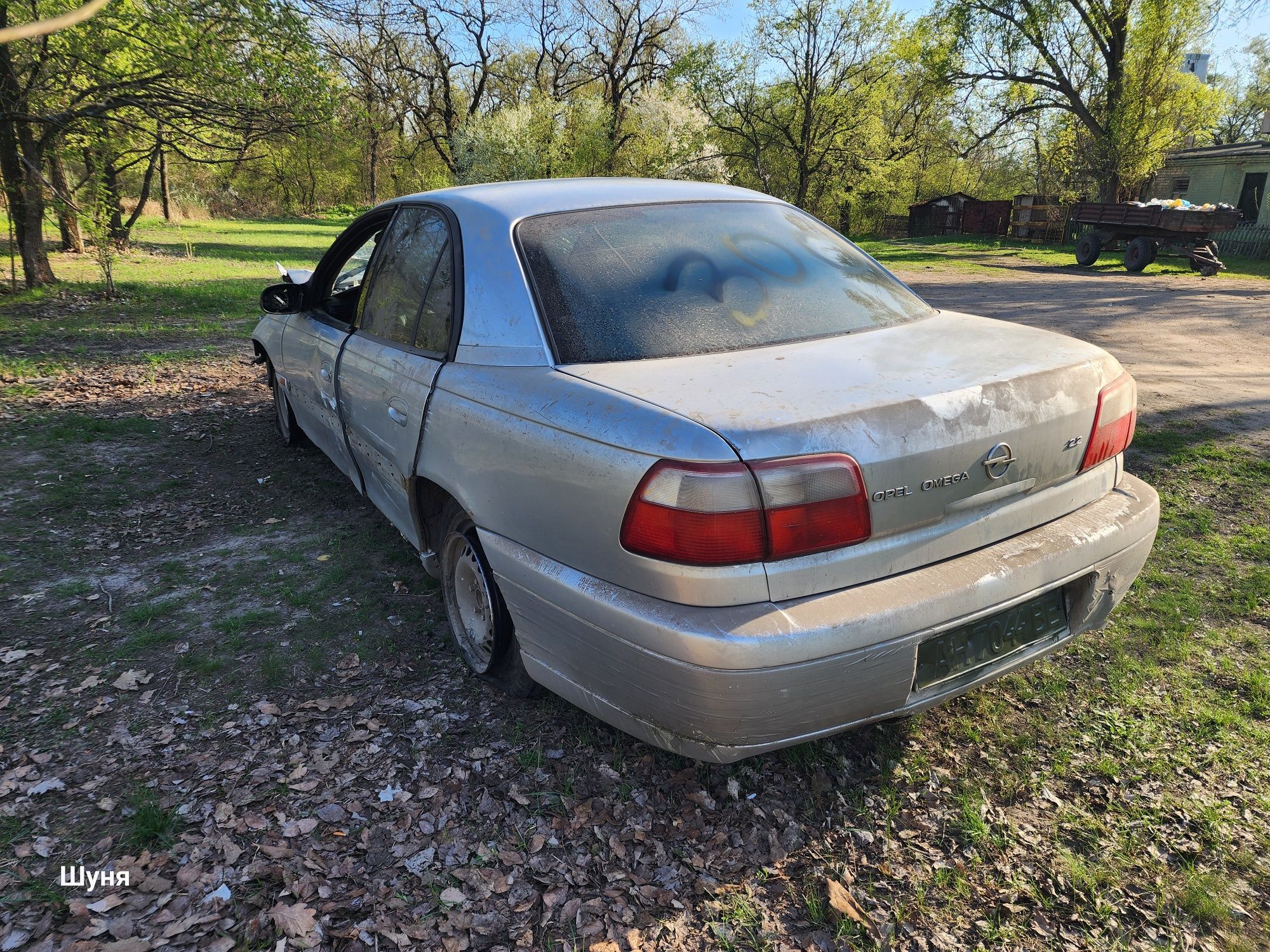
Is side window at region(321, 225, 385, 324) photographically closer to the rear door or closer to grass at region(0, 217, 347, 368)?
the rear door

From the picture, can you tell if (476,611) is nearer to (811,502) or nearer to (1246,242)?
(811,502)

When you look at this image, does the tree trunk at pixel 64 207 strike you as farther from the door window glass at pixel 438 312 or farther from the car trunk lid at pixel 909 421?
the car trunk lid at pixel 909 421

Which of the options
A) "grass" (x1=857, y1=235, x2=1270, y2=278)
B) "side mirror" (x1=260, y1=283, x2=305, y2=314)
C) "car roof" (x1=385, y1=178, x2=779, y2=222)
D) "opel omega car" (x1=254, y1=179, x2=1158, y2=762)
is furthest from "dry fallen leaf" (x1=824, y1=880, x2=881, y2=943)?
"grass" (x1=857, y1=235, x2=1270, y2=278)

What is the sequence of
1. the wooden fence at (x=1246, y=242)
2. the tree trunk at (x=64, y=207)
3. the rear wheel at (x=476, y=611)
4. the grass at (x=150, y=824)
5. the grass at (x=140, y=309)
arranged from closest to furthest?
the grass at (x=150, y=824)
the rear wheel at (x=476, y=611)
the grass at (x=140, y=309)
the tree trunk at (x=64, y=207)
the wooden fence at (x=1246, y=242)

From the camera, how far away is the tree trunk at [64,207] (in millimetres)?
11840

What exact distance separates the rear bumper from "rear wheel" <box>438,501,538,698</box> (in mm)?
347

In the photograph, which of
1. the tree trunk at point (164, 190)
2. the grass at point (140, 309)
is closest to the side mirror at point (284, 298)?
the grass at point (140, 309)

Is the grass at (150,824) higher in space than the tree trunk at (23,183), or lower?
lower

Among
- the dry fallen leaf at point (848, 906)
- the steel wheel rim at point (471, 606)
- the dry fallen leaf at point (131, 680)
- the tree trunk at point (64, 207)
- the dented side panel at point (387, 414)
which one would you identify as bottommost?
the dry fallen leaf at point (848, 906)

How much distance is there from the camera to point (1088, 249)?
20.0 metres

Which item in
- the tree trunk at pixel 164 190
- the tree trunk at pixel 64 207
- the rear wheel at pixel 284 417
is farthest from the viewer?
the tree trunk at pixel 164 190

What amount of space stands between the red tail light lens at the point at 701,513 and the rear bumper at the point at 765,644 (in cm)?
13

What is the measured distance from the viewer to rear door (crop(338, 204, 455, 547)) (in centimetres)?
288

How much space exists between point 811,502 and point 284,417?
15.6ft
